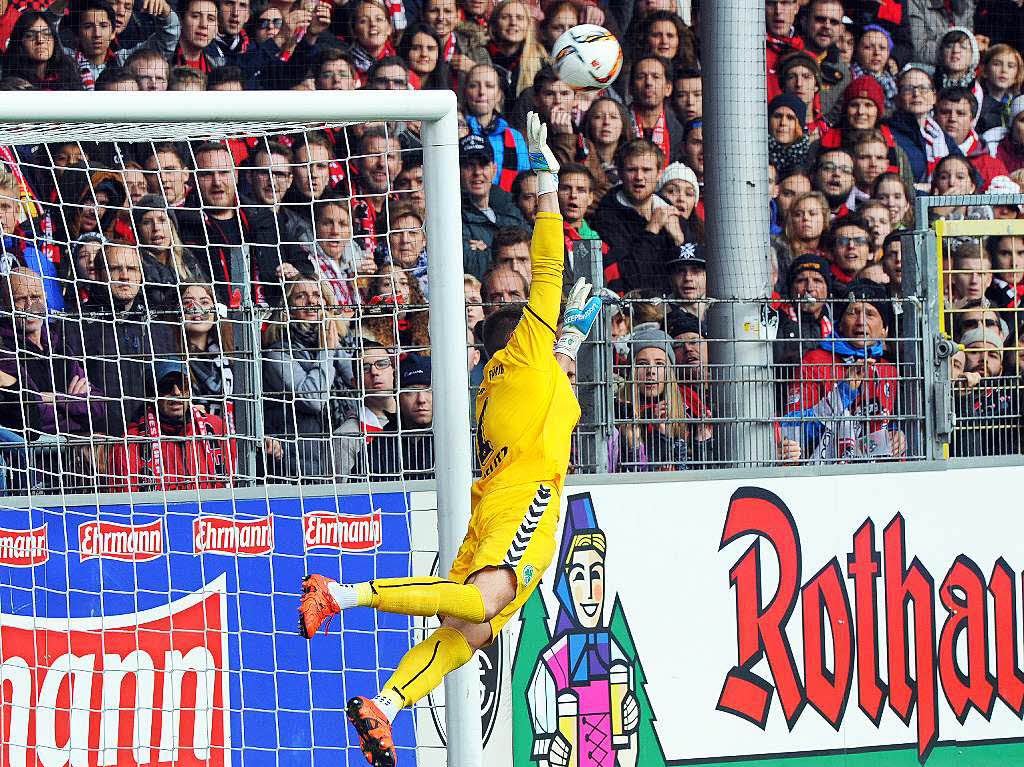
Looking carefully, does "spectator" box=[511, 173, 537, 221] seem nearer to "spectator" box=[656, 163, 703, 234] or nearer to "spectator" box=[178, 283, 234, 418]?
"spectator" box=[656, 163, 703, 234]

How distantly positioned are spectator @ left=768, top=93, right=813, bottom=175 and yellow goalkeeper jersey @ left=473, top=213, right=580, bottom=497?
3.73m

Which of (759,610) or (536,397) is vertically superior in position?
(536,397)

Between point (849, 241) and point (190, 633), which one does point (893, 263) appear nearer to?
point (849, 241)

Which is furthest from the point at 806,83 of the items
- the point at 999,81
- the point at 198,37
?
the point at 198,37

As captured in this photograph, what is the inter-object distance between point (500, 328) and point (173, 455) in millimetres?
1610

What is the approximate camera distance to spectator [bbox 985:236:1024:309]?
781 centimetres

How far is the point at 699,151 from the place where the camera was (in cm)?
830

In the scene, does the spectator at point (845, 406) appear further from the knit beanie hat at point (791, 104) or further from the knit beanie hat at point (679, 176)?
the knit beanie hat at point (791, 104)

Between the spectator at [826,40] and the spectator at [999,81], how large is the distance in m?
0.98

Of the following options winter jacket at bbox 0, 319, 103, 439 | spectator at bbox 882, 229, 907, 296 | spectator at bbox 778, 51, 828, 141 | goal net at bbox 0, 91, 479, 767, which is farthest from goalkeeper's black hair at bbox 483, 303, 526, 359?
spectator at bbox 778, 51, 828, 141

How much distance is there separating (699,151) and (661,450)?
239 centimetres

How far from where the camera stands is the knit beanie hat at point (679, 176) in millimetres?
8102

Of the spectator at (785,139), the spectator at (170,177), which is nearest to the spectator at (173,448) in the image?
the spectator at (170,177)

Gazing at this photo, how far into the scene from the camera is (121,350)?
6082 mm
